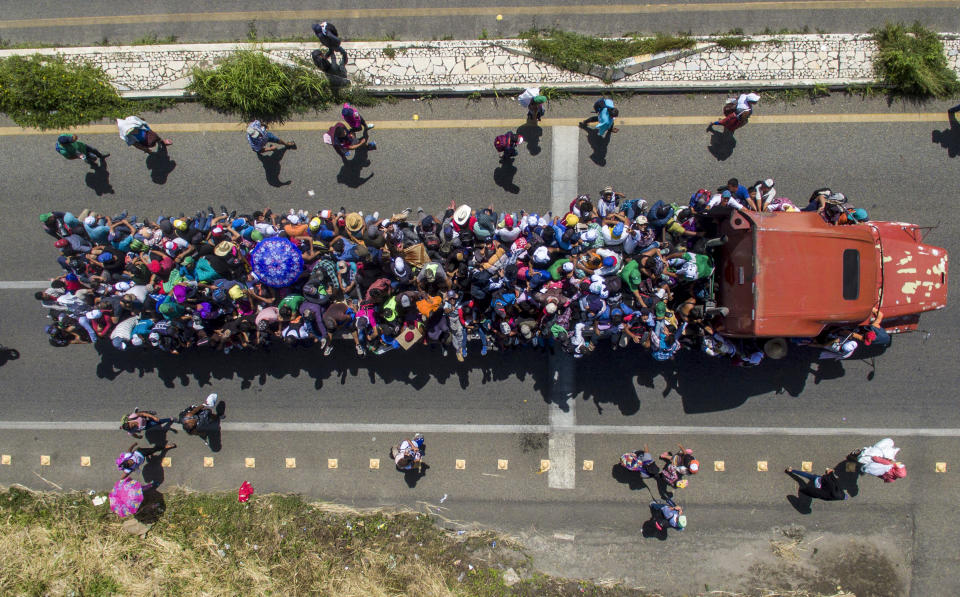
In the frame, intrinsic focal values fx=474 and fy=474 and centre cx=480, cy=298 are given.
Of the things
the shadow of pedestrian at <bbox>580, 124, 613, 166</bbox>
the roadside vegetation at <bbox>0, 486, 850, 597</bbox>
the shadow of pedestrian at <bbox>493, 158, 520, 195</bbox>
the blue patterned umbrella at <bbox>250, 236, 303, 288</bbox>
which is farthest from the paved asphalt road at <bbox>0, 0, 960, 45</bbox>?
the roadside vegetation at <bbox>0, 486, 850, 597</bbox>

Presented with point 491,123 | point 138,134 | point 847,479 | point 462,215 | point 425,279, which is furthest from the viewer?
point 491,123

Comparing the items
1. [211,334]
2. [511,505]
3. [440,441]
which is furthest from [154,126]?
[511,505]

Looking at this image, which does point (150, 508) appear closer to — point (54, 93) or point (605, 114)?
point (54, 93)

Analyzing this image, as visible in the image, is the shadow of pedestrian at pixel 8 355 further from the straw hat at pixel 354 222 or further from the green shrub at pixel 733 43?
the green shrub at pixel 733 43

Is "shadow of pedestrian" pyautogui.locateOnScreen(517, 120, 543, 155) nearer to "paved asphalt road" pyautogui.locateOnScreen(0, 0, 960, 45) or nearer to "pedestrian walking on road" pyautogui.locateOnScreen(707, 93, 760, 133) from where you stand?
"paved asphalt road" pyautogui.locateOnScreen(0, 0, 960, 45)

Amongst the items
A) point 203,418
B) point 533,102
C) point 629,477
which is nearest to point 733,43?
point 533,102

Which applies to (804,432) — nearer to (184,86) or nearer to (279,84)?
(279,84)

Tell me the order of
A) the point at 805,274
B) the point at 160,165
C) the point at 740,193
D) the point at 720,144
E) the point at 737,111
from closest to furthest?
1. the point at 805,274
2. the point at 740,193
3. the point at 737,111
4. the point at 720,144
5. the point at 160,165
